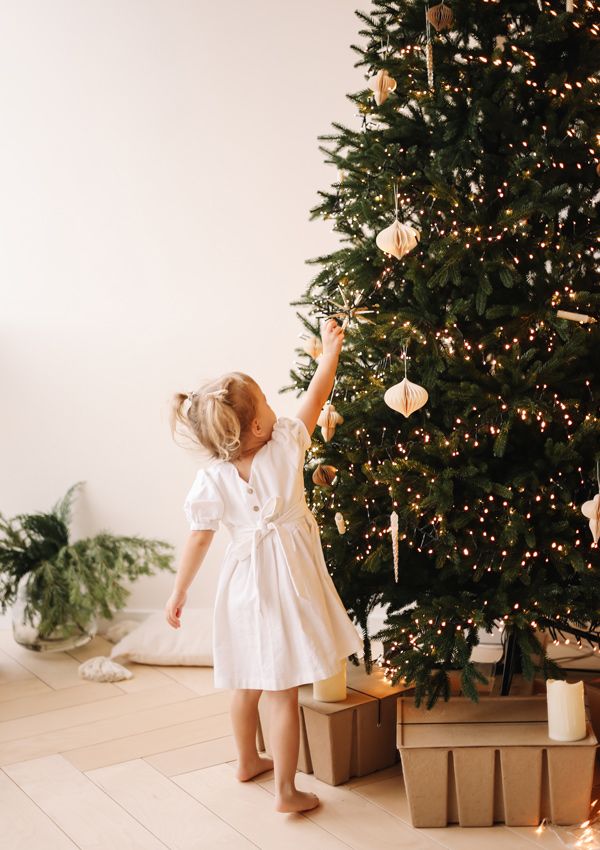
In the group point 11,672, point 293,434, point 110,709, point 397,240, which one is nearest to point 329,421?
point 293,434

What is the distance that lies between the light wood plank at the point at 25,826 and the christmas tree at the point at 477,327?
2.70 feet

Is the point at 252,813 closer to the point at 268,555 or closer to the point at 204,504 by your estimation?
the point at 268,555

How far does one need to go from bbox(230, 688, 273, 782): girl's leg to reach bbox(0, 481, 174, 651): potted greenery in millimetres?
1038

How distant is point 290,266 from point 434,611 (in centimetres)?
170

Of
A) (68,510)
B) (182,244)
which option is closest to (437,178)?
(182,244)

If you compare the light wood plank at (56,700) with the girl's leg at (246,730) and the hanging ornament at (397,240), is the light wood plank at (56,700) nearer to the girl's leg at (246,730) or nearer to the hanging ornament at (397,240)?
the girl's leg at (246,730)

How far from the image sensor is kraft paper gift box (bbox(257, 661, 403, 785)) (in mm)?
2305

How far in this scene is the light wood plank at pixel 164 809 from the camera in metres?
2.08

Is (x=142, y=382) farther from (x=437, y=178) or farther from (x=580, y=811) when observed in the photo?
(x=580, y=811)

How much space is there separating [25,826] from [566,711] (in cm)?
120

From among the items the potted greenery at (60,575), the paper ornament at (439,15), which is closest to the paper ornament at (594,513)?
the paper ornament at (439,15)

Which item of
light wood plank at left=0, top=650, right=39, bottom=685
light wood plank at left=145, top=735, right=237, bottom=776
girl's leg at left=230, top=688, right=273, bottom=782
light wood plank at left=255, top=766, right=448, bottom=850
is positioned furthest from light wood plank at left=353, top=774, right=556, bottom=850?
light wood plank at left=0, top=650, right=39, bottom=685

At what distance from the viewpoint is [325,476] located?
2.25 meters

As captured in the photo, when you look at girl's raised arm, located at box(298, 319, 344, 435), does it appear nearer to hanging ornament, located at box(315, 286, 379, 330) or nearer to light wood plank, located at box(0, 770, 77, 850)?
hanging ornament, located at box(315, 286, 379, 330)
